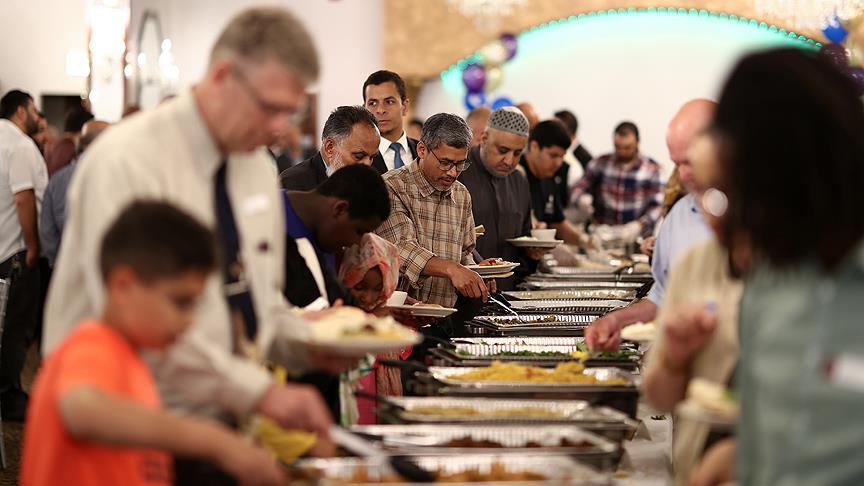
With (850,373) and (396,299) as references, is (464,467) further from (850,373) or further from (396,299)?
(396,299)

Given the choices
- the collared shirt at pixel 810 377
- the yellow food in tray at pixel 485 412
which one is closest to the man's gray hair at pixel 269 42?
the collared shirt at pixel 810 377

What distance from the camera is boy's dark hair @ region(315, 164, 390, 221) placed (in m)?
2.77

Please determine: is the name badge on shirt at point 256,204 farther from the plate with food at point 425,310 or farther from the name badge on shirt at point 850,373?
the plate with food at point 425,310

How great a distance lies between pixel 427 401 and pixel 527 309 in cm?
175

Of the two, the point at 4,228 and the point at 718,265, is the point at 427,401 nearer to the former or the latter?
the point at 718,265

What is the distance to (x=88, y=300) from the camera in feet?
5.57

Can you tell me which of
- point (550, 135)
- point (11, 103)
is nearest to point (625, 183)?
point (550, 135)

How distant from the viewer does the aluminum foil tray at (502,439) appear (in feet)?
6.48

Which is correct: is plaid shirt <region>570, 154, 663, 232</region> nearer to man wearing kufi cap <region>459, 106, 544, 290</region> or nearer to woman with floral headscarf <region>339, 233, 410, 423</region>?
man wearing kufi cap <region>459, 106, 544, 290</region>

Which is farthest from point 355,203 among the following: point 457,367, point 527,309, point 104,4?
point 104,4

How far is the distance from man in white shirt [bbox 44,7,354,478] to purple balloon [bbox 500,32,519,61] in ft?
29.9

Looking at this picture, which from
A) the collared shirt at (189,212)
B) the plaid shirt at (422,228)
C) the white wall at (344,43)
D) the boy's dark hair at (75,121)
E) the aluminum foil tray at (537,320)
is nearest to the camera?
the collared shirt at (189,212)

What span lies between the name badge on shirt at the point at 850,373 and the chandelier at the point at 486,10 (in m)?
9.62

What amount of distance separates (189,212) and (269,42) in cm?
26
